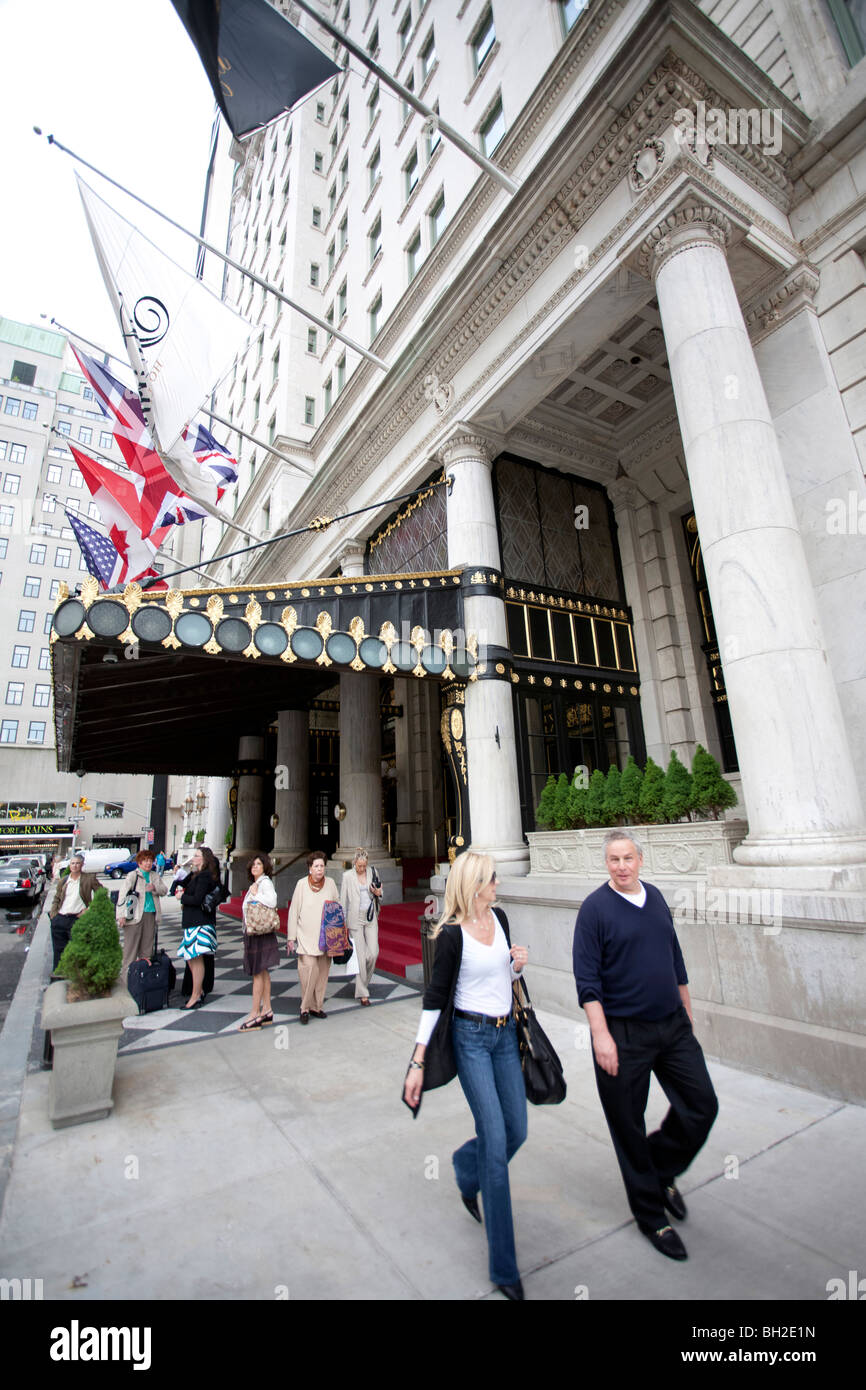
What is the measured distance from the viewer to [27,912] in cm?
2489

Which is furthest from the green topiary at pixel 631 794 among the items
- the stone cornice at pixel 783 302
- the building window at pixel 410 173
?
the building window at pixel 410 173

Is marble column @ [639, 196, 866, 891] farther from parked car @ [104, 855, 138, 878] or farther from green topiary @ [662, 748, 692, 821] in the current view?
parked car @ [104, 855, 138, 878]

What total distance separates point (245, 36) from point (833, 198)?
8813 millimetres

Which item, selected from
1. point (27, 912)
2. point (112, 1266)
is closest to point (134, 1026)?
point (112, 1266)

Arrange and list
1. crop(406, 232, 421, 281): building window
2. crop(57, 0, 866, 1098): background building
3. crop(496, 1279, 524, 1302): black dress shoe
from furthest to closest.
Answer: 1. crop(406, 232, 421, 281): building window
2. crop(57, 0, 866, 1098): background building
3. crop(496, 1279, 524, 1302): black dress shoe

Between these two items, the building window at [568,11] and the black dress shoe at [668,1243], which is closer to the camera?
the black dress shoe at [668,1243]

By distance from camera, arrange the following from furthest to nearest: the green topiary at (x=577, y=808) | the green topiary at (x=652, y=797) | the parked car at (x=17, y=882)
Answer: the parked car at (x=17, y=882) < the green topiary at (x=577, y=808) < the green topiary at (x=652, y=797)

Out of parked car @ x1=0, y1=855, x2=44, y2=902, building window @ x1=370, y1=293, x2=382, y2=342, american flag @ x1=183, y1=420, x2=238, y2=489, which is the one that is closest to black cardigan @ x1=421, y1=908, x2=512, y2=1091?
american flag @ x1=183, y1=420, x2=238, y2=489

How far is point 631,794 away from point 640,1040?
14.3ft

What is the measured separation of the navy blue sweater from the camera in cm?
304

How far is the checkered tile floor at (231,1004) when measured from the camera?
23.4ft

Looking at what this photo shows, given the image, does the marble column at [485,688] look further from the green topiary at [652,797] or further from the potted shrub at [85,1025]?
the potted shrub at [85,1025]

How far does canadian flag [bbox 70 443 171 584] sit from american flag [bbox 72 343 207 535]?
0.60 feet

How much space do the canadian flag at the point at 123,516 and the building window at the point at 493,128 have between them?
Answer: 31.7ft
